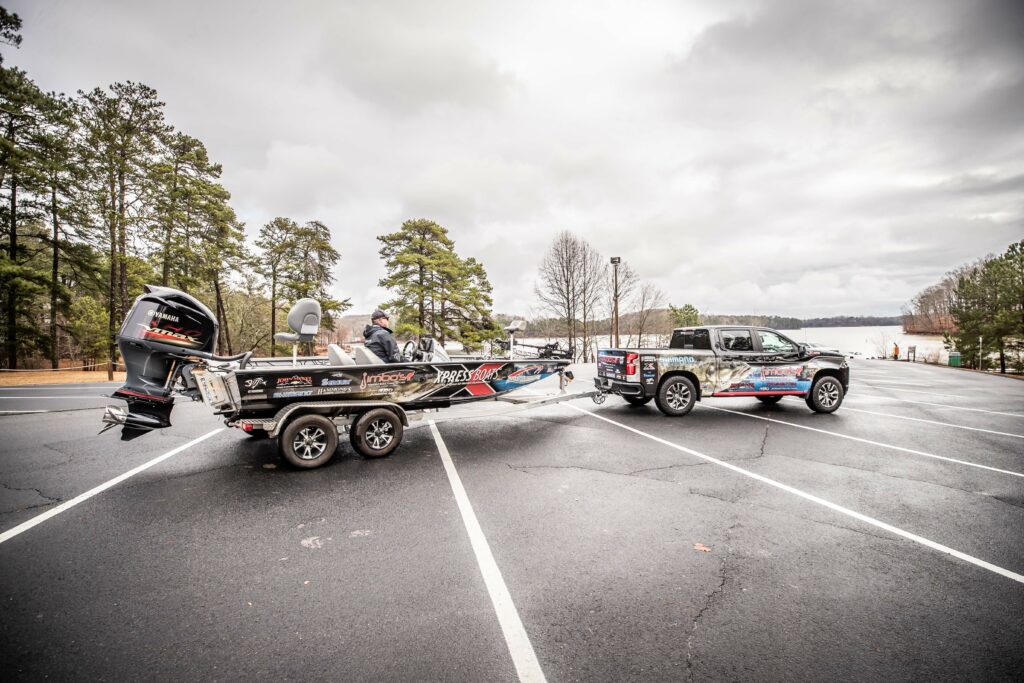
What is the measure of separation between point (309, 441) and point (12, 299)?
86.7 ft

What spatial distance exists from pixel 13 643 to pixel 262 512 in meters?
1.70

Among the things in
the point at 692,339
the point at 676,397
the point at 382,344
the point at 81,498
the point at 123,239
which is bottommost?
the point at 81,498

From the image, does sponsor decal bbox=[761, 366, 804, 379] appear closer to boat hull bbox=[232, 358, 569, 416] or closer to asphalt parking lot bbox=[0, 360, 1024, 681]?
asphalt parking lot bbox=[0, 360, 1024, 681]

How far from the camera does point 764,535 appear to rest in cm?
328

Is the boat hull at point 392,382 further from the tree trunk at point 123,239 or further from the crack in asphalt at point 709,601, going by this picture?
the tree trunk at point 123,239

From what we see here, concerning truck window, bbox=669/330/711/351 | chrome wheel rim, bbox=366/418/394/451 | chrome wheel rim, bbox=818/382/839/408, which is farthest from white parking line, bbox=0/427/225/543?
chrome wheel rim, bbox=818/382/839/408

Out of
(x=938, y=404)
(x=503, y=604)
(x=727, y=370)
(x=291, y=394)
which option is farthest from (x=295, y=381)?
(x=938, y=404)

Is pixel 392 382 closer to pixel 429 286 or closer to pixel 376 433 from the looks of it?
pixel 376 433

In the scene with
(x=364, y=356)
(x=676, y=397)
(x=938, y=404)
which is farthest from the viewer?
(x=938, y=404)

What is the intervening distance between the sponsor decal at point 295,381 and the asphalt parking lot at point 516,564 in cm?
111

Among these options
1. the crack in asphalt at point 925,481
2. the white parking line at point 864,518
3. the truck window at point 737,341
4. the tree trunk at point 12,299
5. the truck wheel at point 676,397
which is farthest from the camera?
the tree trunk at point 12,299

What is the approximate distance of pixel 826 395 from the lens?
27.8 ft

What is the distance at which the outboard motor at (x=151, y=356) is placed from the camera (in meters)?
4.42

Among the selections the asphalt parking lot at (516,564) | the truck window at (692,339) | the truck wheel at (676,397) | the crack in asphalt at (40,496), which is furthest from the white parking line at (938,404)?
the crack in asphalt at (40,496)
